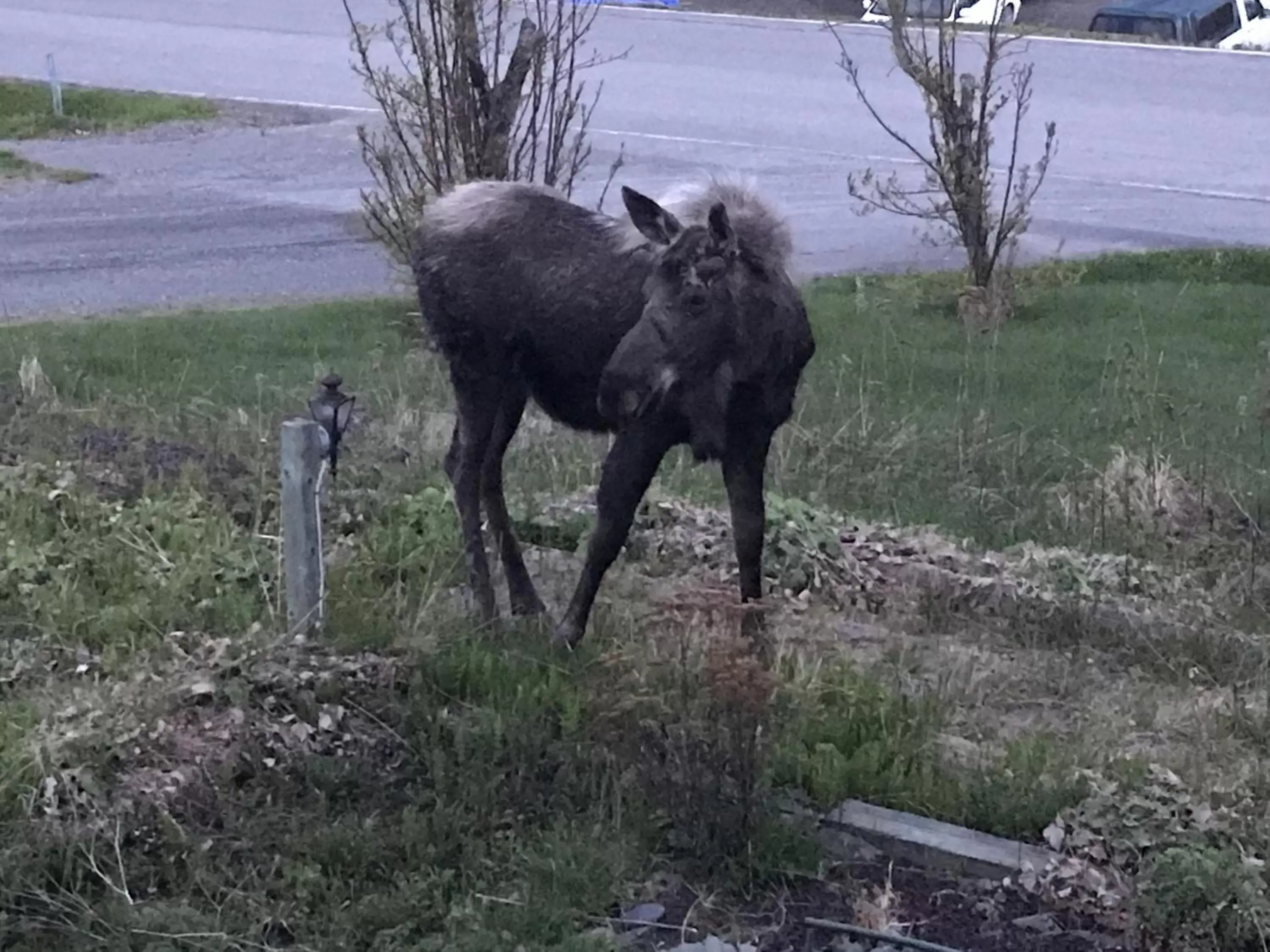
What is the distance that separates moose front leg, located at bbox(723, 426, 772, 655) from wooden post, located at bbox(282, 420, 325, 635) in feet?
3.93

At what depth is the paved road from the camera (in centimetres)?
1438

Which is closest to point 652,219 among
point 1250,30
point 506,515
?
point 506,515

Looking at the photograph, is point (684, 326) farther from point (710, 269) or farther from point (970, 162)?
point (970, 162)

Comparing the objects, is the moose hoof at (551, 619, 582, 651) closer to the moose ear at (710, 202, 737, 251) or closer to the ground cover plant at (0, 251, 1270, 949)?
the ground cover plant at (0, 251, 1270, 949)

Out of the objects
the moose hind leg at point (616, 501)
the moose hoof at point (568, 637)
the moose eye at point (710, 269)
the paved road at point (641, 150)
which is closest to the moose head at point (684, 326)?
the moose eye at point (710, 269)

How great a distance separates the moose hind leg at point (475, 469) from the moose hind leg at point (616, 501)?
0.44 m

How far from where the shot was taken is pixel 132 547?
679cm

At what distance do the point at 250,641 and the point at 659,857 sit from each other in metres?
1.42

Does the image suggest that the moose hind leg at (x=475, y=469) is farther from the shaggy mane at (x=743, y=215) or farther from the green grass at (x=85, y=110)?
the green grass at (x=85, y=110)

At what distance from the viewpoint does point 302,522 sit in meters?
5.80

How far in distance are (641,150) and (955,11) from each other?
6.54m

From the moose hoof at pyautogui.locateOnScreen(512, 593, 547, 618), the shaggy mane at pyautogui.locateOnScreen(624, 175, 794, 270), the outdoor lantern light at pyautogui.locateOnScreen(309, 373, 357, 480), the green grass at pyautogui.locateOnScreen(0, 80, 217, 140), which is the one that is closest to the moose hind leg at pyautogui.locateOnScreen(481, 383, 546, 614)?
the moose hoof at pyautogui.locateOnScreen(512, 593, 547, 618)

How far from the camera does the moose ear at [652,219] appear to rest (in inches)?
218

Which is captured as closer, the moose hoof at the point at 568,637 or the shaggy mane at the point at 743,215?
the shaggy mane at the point at 743,215
